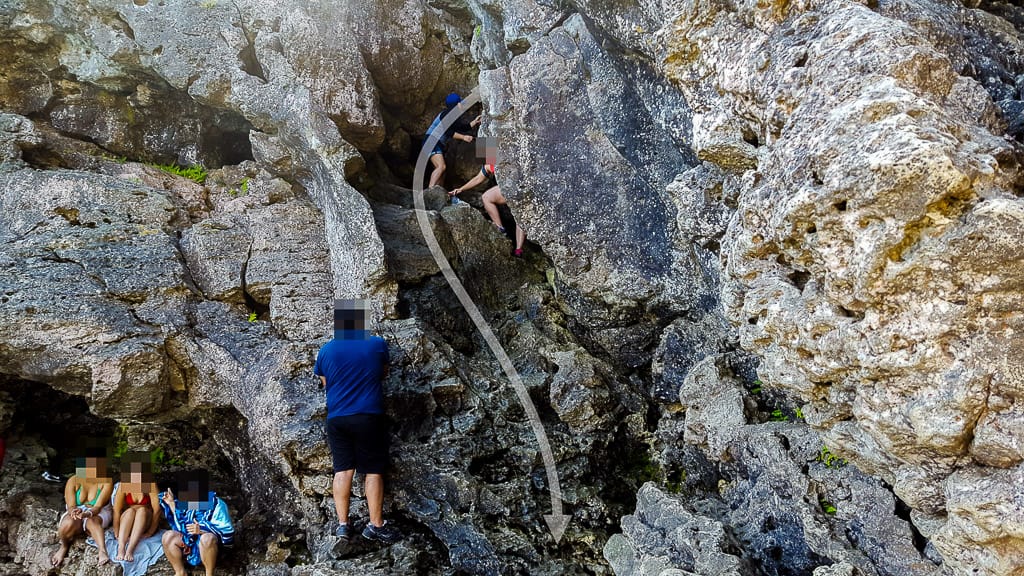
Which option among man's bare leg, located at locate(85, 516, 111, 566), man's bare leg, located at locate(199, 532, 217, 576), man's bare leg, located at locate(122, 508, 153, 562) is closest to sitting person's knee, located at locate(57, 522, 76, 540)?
man's bare leg, located at locate(85, 516, 111, 566)

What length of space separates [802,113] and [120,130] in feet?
25.8

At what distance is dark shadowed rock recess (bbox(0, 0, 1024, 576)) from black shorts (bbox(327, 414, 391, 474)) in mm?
308

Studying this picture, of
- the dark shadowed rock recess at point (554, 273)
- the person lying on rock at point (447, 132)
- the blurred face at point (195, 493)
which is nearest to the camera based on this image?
the dark shadowed rock recess at point (554, 273)

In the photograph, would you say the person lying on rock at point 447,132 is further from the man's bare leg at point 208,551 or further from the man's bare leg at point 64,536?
the man's bare leg at point 64,536

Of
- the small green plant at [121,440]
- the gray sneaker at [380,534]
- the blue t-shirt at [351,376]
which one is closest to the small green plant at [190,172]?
the small green plant at [121,440]

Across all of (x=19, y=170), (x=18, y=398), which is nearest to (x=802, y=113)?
(x=19, y=170)

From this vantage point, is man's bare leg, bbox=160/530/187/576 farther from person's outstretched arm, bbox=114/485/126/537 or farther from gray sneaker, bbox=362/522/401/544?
gray sneaker, bbox=362/522/401/544

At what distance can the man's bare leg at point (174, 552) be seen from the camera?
6090mm

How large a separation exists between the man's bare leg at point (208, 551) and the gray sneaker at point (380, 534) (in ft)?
4.58

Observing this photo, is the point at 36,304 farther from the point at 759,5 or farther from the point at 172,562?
the point at 759,5

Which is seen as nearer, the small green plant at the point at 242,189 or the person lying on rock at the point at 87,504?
the person lying on rock at the point at 87,504

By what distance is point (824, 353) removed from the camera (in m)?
3.80

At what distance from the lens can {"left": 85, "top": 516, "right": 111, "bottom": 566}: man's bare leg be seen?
6.20 m

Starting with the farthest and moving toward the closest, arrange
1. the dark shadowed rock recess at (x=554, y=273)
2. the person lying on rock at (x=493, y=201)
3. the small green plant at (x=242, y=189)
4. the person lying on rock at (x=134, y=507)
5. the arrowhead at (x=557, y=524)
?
the person lying on rock at (x=493, y=201)
the small green plant at (x=242, y=189)
the person lying on rock at (x=134, y=507)
the arrowhead at (x=557, y=524)
the dark shadowed rock recess at (x=554, y=273)
